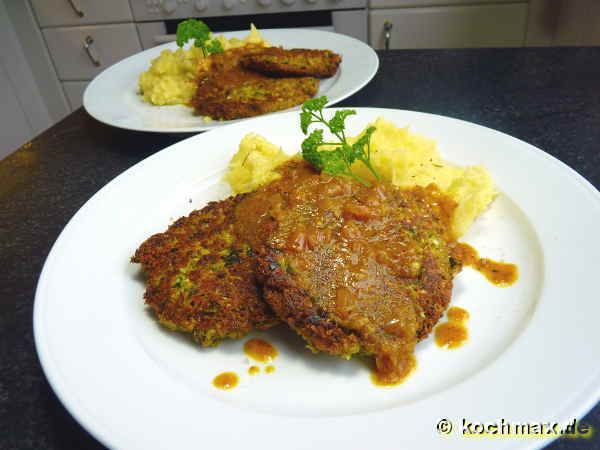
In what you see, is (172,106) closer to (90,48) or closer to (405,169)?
(405,169)

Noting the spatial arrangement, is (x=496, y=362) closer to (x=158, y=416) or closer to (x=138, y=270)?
(x=158, y=416)

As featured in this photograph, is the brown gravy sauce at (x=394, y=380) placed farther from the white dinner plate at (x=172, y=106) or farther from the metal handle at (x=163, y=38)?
the metal handle at (x=163, y=38)

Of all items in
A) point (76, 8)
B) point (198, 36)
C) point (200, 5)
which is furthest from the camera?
point (76, 8)

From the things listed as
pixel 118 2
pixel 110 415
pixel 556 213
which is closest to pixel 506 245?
pixel 556 213

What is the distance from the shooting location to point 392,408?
1624 millimetres

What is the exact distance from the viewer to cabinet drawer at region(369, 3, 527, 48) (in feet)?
20.6

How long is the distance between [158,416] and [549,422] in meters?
1.23

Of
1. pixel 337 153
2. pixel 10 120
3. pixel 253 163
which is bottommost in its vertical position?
pixel 10 120

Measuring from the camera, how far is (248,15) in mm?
6809

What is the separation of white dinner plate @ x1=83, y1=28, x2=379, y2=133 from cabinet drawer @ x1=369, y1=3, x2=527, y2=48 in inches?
68.0

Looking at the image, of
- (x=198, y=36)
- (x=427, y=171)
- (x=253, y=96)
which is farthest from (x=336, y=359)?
(x=198, y=36)

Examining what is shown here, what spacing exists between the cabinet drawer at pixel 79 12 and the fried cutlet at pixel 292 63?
3630 millimetres

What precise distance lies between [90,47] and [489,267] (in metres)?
7.00

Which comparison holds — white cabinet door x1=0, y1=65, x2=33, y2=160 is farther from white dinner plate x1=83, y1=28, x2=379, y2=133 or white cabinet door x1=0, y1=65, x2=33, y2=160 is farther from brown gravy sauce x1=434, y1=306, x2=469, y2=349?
brown gravy sauce x1=434, y1=306, x2=469, y2=349
